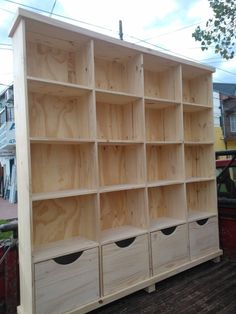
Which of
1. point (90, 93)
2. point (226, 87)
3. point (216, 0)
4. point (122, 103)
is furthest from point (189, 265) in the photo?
point (226, 87)

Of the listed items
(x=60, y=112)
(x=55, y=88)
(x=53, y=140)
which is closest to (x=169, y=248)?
(x=53, y=140)

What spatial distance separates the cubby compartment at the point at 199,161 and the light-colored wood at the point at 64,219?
4.41 feet

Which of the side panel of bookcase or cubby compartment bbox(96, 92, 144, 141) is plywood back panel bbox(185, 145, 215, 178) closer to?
cubby compartment bbox(96, 92, 144, 141)

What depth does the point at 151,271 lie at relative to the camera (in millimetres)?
2230

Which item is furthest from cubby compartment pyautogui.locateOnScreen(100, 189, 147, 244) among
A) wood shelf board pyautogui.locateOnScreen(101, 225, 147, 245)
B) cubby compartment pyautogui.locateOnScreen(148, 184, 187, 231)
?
cubby compartment pyautogui.locateOnScreen(148, 184, 187, 231)

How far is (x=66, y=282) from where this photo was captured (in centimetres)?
179

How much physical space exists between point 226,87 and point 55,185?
15.9 metres

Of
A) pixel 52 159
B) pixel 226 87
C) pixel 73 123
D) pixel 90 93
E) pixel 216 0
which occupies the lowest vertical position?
pixel 52 159

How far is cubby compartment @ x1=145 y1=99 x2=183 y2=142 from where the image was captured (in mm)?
2586

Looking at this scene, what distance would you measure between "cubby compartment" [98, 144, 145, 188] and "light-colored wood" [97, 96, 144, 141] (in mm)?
101

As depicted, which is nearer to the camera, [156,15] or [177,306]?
[177,306]

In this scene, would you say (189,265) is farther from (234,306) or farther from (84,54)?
(84,54)

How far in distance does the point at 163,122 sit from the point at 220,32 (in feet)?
3.70

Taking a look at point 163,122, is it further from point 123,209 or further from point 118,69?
point 123,209
